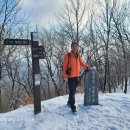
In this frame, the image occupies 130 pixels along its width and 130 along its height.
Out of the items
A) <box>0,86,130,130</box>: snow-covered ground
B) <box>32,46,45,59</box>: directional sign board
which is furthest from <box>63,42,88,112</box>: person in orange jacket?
<box>32,46,45,59</box>: directional sign board

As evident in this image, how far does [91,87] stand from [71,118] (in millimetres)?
1621

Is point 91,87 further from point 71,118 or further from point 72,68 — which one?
point 71,118

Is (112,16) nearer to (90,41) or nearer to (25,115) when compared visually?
(90,41)

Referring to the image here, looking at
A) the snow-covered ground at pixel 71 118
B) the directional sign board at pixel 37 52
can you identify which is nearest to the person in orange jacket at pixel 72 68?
the snow-covered ground at pixel 71 118

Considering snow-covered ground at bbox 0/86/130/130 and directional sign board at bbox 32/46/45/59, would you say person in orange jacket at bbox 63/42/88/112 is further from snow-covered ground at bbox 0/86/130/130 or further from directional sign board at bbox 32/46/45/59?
directional sign board at bbox 32/46/45/59

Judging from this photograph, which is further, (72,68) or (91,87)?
(91,87)

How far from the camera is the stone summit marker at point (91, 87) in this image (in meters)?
9.08

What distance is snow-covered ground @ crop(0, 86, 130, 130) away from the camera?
7.30 meters

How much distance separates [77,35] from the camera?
31.6 m

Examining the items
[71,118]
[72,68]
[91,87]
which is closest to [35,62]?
[72,68]

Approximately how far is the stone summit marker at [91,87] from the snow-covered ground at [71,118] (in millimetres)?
230

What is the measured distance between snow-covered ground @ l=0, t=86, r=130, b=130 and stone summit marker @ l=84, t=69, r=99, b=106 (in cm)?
23

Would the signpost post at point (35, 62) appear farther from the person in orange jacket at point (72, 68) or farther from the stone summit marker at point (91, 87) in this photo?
the stone summit marker at point (91, 87)

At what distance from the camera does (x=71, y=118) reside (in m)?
7.88
